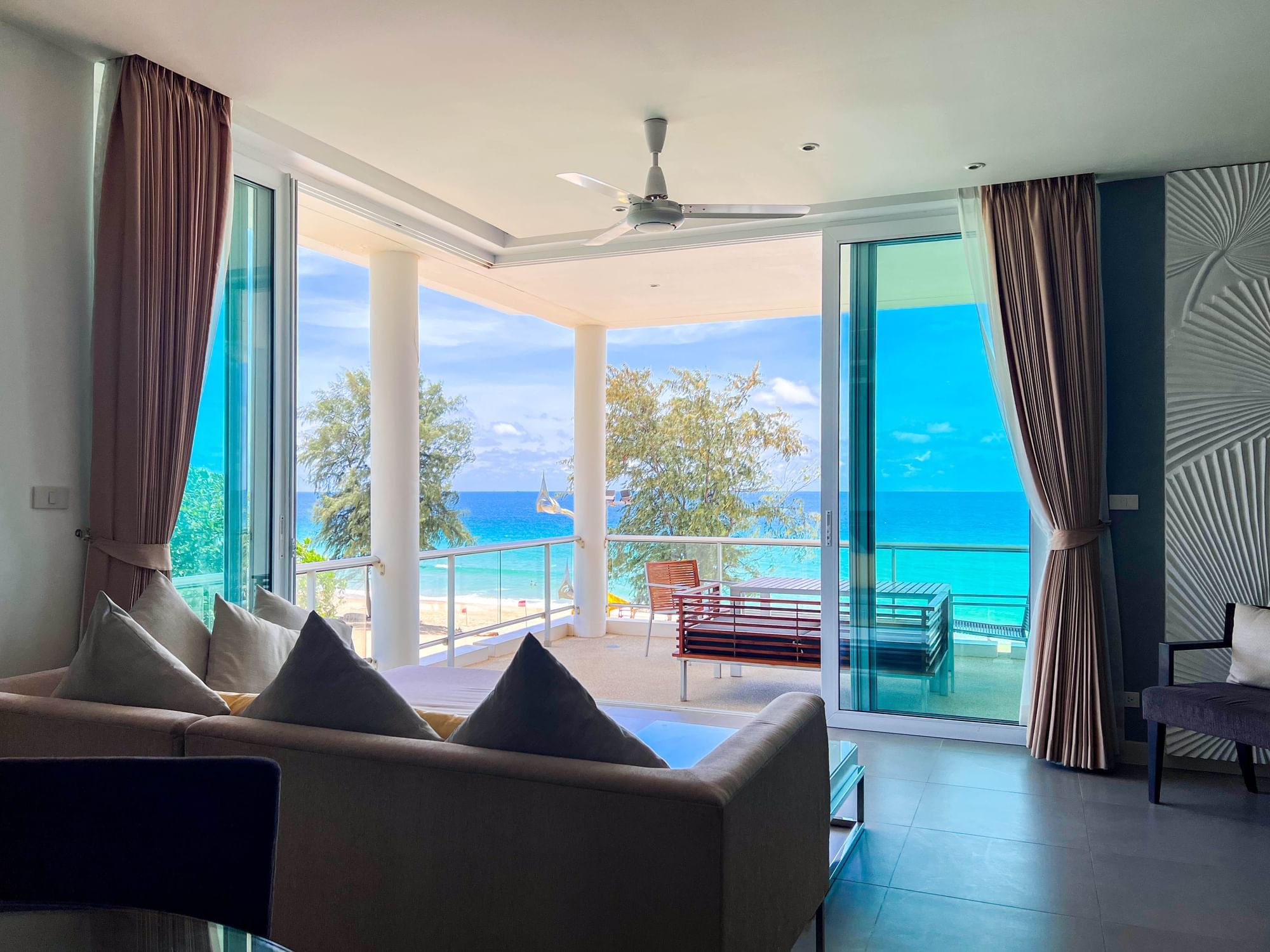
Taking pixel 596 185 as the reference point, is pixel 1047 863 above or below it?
below

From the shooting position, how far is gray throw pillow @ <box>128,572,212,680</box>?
2906 millimetres

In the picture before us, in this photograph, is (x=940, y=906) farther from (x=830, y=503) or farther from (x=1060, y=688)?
(x=830, y=503)

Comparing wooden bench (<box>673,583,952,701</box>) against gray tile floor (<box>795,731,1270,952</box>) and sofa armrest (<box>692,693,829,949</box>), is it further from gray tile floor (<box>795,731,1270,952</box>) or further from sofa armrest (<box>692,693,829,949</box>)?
sofa armrest (<box>692,693,829,949</box>)

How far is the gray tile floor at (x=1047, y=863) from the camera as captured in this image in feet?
8.73

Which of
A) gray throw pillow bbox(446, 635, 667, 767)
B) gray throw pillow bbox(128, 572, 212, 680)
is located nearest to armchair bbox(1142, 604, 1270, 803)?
gray throw pillow bbox(446, 635, 667, 767)

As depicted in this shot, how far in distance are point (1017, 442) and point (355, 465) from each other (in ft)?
44.2

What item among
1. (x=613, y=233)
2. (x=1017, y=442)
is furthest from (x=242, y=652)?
(x=1017, y=442)

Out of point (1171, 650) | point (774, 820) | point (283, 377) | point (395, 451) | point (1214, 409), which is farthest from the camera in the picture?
point (395, 451)

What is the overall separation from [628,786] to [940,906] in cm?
161

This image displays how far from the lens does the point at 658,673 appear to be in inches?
261

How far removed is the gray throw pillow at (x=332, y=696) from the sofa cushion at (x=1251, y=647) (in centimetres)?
344

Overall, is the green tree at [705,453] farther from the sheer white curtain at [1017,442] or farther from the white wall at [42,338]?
the white wall at [42,338]

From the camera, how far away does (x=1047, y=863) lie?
10.4 ft

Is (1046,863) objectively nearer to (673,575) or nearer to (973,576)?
(973,576)
